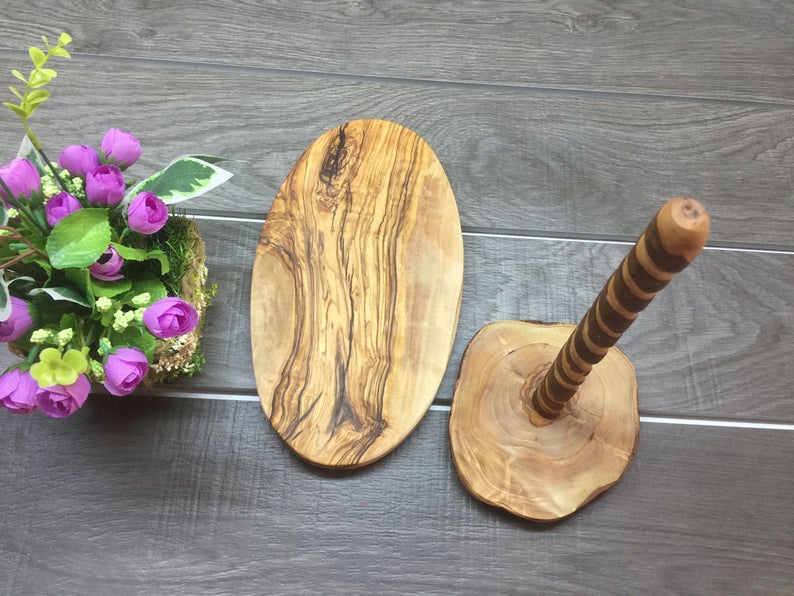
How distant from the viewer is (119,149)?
0.46 meters

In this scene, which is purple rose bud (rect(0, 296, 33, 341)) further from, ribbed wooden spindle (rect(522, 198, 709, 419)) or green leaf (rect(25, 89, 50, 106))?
ribbed wooden spindle (rect(522, 198, 709, 419))

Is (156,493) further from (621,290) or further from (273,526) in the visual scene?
(621,290)

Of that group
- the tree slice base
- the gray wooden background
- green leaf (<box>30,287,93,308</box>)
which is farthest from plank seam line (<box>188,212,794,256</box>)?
green leaf (<box>30,287,93,308</box>)

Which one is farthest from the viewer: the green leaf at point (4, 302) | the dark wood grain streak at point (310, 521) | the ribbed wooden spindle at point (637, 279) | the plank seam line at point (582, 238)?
the plank seam line at point (582, 238)

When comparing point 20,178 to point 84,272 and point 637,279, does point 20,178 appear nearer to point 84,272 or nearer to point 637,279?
point 84,272

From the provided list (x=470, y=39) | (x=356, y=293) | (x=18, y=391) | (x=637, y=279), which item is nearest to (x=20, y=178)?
(x=18, y=391)

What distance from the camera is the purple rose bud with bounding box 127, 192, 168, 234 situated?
432mm

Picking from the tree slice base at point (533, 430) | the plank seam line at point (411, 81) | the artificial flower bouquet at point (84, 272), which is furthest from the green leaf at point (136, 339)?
the plank seam line at point (411, 81)

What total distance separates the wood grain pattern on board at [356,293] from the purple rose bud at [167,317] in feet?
0.36

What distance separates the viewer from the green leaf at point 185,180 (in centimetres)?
46

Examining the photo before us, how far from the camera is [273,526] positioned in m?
0.51

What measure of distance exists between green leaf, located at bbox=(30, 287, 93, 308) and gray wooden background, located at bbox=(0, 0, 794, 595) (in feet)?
0.43

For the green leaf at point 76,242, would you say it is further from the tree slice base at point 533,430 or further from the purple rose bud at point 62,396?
the tree slice base at point 533,430

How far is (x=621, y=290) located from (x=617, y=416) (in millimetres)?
229
